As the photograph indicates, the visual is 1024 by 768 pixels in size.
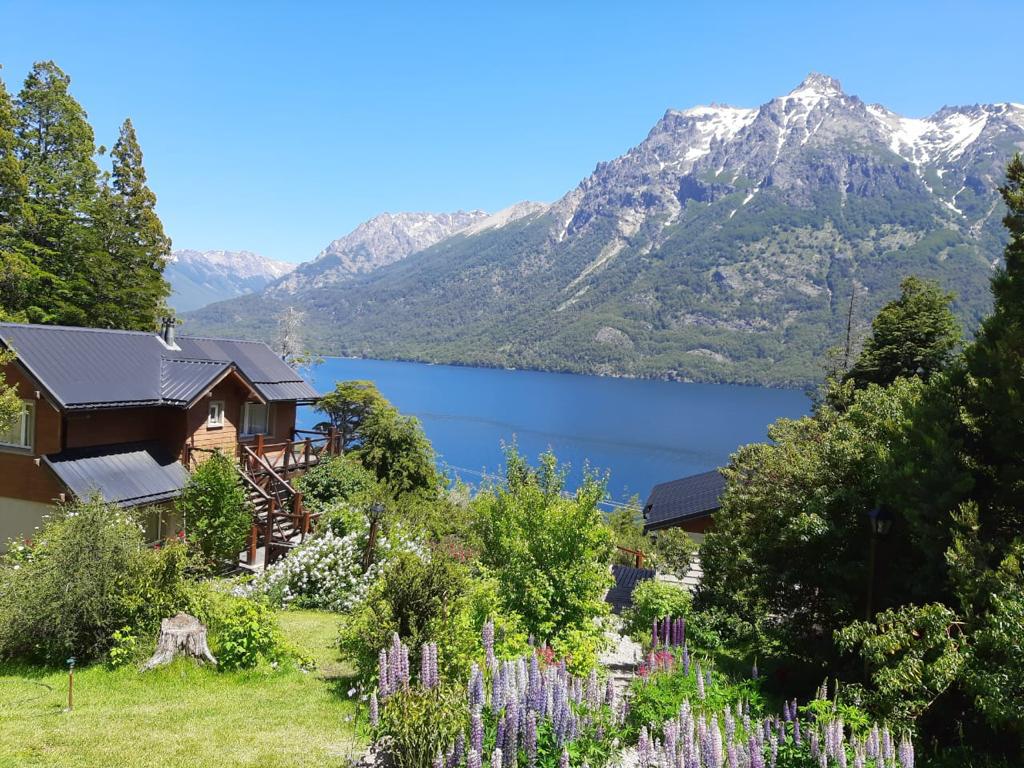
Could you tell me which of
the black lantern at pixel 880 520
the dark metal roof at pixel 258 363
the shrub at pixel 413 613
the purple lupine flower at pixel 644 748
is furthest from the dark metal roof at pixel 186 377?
the purple lupine flower at pixel 644 748

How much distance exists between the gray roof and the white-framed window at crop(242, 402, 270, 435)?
48.8 inches

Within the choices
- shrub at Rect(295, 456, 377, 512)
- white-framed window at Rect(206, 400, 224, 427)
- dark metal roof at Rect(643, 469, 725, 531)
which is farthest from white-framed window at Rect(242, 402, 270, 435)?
dark metal roof at Rect(643, 469, 725, 531)

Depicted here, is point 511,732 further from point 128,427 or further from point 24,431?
point 128,427

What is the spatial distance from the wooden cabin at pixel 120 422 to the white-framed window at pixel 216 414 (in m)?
0.04

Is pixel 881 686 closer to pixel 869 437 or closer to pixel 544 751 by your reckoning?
pixel 544 751

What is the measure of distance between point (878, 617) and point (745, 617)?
6.76 metres

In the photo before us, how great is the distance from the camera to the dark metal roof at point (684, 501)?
82.0ft

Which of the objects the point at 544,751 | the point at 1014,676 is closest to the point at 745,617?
the point at 1014,676

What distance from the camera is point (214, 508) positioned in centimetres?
1752

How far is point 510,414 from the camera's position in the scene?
418ft

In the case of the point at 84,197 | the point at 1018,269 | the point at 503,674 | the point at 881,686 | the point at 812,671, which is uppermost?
the point at 84,197

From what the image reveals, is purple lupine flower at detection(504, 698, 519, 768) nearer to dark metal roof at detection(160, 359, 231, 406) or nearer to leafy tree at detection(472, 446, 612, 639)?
leafy tree at detection(472, 446, 612, 639)

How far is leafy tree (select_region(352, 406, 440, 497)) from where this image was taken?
25.2m

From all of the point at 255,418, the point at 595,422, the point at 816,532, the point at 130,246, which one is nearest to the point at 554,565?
the point at 816,532
